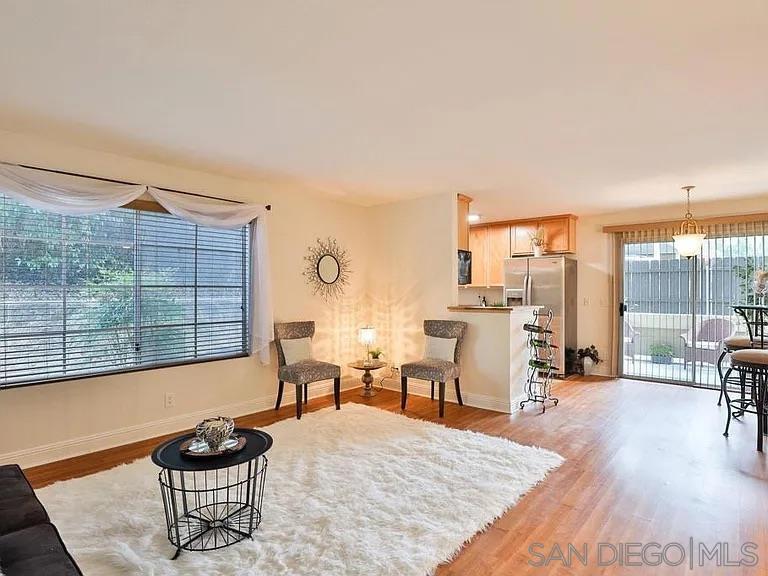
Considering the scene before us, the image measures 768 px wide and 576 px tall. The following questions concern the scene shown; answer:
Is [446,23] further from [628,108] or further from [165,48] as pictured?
[628,108]

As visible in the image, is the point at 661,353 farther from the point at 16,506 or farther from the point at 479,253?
the point at 16,506

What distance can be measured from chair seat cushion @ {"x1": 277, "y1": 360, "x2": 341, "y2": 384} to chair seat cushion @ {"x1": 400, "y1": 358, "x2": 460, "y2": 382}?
768 millimetres

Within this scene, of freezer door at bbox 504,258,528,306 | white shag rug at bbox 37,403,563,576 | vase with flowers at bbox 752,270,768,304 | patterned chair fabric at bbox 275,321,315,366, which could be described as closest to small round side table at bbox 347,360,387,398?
patterned chair fabric at bbox 275,321,315,366

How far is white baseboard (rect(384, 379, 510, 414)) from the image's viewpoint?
4.58 meters

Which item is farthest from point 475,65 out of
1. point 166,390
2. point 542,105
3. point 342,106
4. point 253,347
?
point 166,390

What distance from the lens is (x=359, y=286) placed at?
5.71 metres

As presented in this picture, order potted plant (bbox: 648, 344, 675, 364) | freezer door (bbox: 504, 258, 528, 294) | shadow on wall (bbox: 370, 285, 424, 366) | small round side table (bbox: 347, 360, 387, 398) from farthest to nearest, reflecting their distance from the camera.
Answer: freezer door (bbox: 504, 258, 528, 294), potted plant (bbox: 648, 344, 675, 364), shadow on wall (bbox: 370, 285, 424, 366), small round side table (bbox: 347, 360, 387, 398)

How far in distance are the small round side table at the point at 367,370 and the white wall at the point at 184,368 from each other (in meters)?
0.39

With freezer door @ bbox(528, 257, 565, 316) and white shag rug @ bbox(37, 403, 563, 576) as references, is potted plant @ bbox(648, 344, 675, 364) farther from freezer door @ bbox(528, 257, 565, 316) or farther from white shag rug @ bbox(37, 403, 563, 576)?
white shag rug @ bbox(37, 403, 563, 576)

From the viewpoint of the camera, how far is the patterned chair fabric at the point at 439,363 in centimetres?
440

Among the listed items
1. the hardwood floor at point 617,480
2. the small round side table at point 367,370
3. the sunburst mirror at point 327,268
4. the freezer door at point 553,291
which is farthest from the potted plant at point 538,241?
the small round side table at point 367,370

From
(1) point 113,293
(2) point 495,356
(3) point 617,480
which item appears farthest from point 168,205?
(3) point 617,480

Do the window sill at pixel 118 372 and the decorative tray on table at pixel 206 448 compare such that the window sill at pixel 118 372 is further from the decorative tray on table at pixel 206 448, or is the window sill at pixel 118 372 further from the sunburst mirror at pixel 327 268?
the decorative tray on table at pixel 206 448

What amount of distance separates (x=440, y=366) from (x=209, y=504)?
2.56 meters
